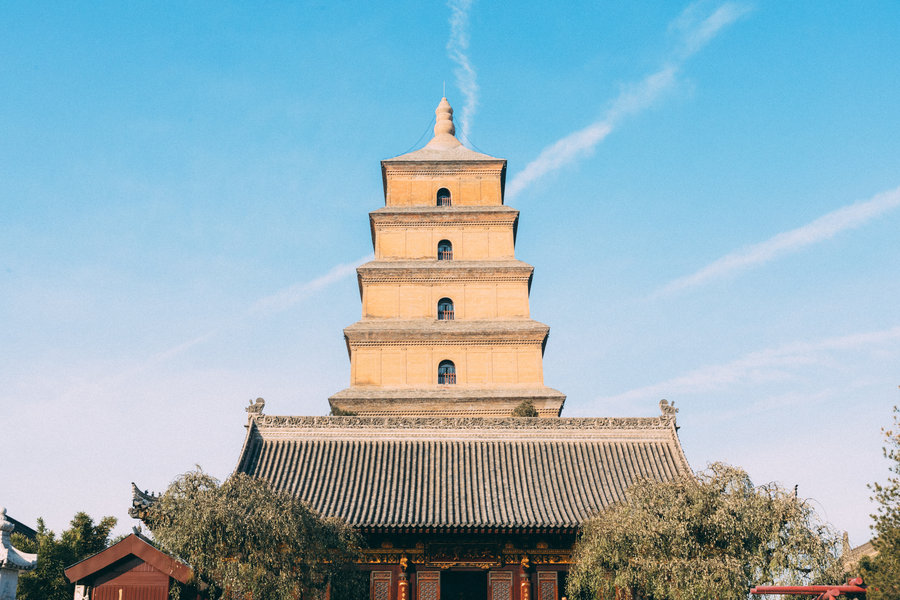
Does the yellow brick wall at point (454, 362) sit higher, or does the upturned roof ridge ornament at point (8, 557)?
the yellow brick wall at point (454, 362)

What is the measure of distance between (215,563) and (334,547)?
9.69 feet

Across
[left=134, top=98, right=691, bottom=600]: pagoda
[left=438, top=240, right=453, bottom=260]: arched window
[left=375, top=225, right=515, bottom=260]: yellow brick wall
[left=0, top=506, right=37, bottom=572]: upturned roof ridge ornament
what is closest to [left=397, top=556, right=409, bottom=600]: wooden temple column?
[left=134, top=98, right=691, bottom=600]: pagoda

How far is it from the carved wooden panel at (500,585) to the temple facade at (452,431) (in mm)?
34

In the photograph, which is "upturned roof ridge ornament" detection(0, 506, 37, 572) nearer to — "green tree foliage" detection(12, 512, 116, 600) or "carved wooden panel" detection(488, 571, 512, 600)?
"carved wooden panel" detection(488, 571, 512, 600)

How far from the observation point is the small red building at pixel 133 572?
1459 centimetres

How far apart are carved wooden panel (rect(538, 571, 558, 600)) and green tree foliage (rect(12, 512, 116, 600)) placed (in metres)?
13.6

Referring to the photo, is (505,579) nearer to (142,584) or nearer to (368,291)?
(142,584)

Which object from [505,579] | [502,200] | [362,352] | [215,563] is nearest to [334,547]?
[215,563]

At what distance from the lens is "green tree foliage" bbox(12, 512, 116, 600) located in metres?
24.4

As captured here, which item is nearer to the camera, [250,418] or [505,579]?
[505,579]

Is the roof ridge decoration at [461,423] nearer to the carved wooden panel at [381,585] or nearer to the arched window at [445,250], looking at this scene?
the carved wooden panel at [381,585]

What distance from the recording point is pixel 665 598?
16.1m

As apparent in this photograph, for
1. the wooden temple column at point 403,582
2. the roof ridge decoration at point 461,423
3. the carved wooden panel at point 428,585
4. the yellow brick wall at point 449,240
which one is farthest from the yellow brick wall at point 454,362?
the carved wooden panel at point 428,585

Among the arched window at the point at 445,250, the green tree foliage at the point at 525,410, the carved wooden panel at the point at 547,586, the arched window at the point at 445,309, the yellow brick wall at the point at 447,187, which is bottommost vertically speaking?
the carved wooden panel at the point at 547,586
